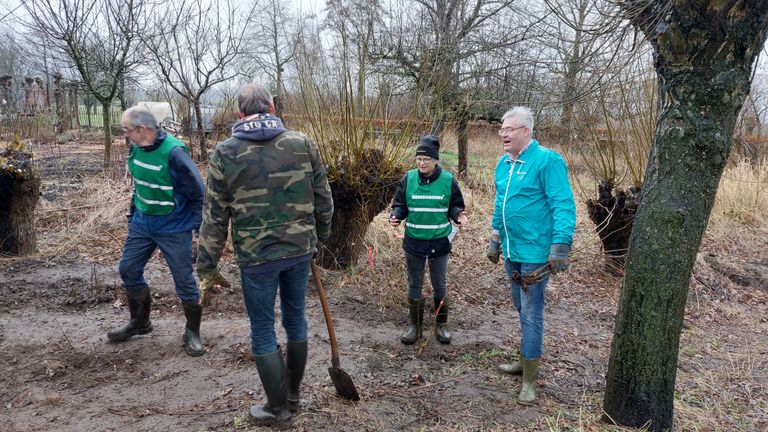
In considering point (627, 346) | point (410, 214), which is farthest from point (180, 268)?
point (627, 346)

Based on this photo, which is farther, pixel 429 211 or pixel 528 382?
pixel 429 211

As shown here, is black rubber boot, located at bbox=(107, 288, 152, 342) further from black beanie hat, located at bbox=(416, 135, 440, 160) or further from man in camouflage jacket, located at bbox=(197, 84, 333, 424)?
black beanie hat, located at bbox=(416, 135, 440, 160)

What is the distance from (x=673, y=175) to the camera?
2742 mm

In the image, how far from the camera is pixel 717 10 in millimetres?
2516

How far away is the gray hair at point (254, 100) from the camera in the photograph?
2.71 meters

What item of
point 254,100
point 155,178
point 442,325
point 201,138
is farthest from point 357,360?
point 201,138

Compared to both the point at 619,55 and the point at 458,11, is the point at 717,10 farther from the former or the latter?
the point at 458,11

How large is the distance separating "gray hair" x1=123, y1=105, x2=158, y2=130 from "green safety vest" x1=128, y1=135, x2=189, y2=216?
0.14m

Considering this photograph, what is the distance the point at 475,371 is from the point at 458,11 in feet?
34.0

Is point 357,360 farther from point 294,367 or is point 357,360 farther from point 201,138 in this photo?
point 201,138

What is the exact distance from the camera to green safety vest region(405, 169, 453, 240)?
12.8 ft

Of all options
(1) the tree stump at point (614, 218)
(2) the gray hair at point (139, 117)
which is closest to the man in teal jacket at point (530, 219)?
(2) the gray hair at point (139, 117)

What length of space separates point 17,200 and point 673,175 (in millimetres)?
6324

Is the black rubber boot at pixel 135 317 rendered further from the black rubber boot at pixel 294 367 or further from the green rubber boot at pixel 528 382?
the green rubber boot at pixel 528 382
